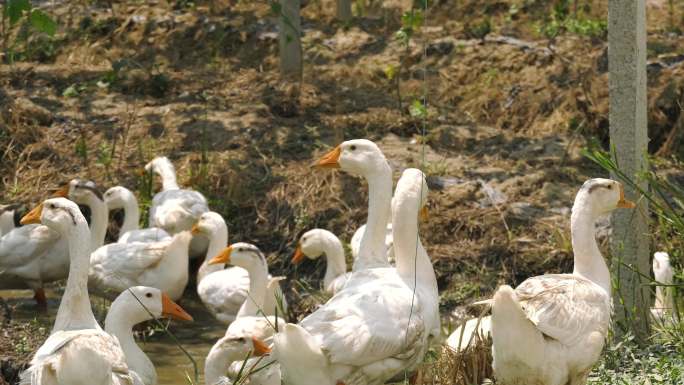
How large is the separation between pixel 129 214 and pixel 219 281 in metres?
1.32

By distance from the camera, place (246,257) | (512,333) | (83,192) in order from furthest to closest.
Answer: (83,192) < (246,257) < (512,333)

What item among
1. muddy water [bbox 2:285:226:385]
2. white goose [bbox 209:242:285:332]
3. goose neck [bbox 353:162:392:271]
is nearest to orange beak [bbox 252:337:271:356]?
goose neck [bbox 353:162:392:271]

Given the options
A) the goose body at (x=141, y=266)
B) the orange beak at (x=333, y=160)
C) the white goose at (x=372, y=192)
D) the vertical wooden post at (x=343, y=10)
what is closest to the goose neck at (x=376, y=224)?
the white goose at (x=372, y=192)

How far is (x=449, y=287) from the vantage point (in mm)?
10750

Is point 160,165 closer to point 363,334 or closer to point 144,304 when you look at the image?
point 144,304

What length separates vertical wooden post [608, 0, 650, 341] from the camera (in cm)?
781

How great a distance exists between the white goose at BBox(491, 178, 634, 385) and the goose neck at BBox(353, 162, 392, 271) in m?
1.43

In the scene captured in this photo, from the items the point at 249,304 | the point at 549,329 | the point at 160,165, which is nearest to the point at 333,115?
the point at 160,165

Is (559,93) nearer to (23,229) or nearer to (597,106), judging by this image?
(597,106)

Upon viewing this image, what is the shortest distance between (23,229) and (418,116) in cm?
403

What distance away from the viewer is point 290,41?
13.5 meters

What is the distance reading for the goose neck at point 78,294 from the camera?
8.08 metres

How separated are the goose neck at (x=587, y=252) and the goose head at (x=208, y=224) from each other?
399cm

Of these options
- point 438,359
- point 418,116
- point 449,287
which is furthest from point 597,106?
point 438,359
